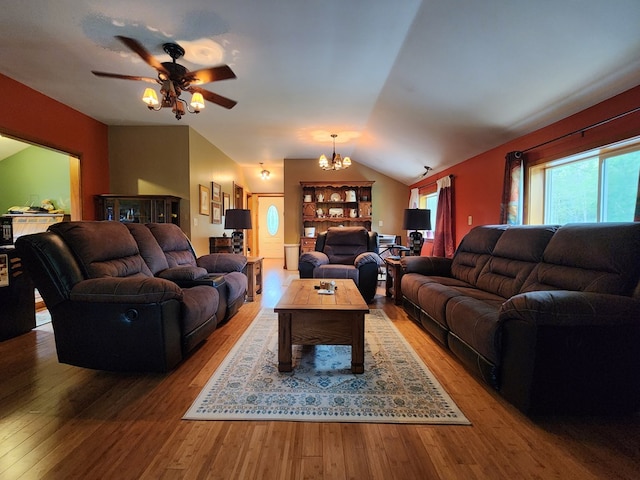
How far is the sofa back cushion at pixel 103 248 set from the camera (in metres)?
2.01

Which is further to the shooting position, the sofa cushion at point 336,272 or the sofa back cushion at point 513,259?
the sofa cushion at point 336,272

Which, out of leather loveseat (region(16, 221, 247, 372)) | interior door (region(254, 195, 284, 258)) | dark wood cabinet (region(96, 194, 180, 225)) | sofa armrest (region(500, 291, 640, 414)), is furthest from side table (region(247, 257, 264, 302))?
interior door (region(254, 195, 284, 258))

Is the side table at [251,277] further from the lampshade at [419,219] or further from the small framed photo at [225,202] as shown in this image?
the small framed photo at [225,202]

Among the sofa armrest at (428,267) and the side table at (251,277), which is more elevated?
the sofa armrest at (428,267)

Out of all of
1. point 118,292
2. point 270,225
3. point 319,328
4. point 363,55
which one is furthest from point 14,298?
point 270,225

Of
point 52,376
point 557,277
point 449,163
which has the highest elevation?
point 449,163

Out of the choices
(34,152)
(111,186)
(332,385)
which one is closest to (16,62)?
(111,186)

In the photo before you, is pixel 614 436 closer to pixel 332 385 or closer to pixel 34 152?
pixel 332 385

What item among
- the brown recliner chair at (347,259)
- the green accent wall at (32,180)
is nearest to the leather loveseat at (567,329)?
the brown recliner chair at (347,259)

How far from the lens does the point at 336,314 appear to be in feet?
6.52

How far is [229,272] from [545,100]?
364cm

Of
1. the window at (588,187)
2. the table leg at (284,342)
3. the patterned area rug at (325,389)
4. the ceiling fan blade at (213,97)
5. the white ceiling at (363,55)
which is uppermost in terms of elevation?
the white ceiling at (363,55)

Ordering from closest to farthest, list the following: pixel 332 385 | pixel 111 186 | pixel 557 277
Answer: pixel 332 385
pixel 557 277
pixel 111 186

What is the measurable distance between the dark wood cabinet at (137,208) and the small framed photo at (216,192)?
1187mm
